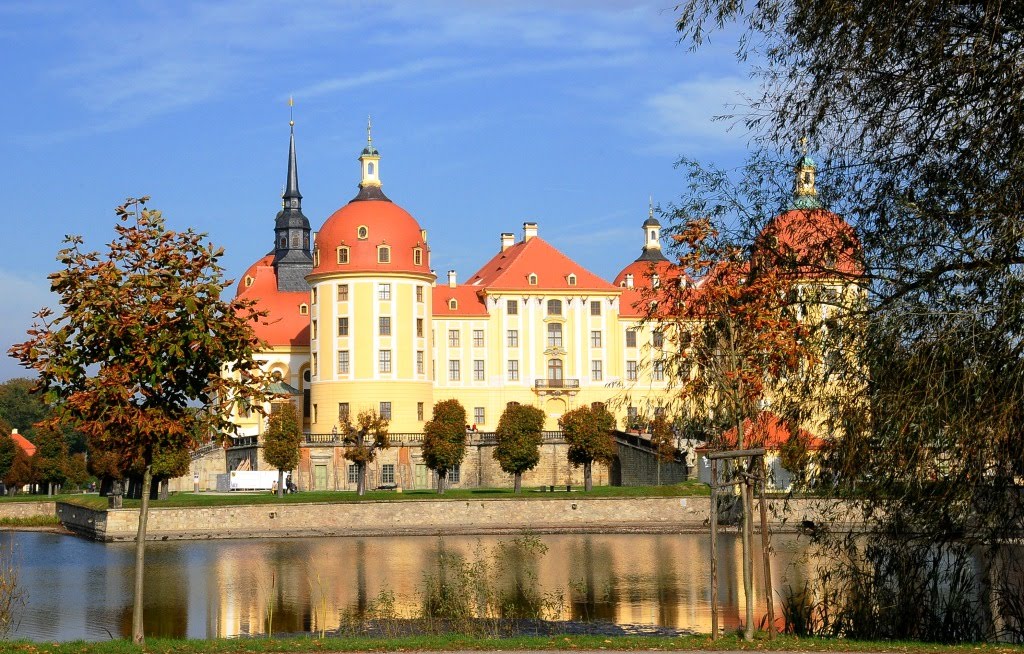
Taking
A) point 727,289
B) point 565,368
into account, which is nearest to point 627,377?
point 565,368

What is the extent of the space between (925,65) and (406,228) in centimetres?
5290

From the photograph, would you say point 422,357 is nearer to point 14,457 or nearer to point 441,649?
point 14,457

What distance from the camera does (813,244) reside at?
15258 millimetres

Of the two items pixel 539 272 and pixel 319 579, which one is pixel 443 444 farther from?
pixel 319 579

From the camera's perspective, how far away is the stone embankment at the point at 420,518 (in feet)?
146

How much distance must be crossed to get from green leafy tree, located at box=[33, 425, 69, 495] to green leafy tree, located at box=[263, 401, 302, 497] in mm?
14633

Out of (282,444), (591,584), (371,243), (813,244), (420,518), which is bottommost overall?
(591,584)

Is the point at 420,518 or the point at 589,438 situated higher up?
the point at 589,438

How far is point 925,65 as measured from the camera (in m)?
13.7

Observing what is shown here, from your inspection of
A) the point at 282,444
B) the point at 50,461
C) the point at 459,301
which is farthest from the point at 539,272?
Answer: the point at 50,461

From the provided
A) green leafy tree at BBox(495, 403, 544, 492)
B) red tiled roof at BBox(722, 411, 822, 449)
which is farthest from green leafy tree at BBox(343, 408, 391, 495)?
red tiled roof at BBox(722, 411, 822, 449)

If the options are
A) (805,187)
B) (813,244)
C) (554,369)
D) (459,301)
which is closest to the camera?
(813,244)

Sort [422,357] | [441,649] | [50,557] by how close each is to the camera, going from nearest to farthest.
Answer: [441,649] → [50,557] → [422,357]

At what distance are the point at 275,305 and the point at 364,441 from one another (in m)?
21.0
